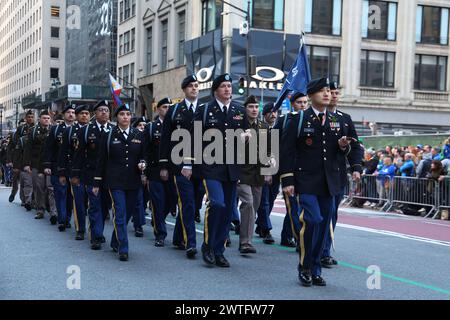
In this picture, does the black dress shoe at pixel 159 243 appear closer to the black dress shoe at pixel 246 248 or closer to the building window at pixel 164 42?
the black dress shoe at pixel 246 248

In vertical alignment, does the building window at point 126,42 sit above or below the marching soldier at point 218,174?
above

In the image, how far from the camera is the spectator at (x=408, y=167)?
1727cm

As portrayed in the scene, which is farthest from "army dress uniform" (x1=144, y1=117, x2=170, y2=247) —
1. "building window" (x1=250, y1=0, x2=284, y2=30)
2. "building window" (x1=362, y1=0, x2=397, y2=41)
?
"building window" (x1=362, y1=0, x2=397, y2=41)

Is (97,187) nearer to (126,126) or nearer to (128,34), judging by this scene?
(126,126)

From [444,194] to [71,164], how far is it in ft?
30.0

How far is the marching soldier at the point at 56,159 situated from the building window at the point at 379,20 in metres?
28.4

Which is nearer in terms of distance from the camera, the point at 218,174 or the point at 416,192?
the point at 218,174

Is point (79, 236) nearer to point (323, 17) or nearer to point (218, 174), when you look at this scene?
point (218, 174)

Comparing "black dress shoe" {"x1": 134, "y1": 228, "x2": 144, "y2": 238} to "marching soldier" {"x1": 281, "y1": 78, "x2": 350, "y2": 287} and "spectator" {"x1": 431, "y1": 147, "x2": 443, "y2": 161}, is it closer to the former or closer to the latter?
"marching soldier" {"x1": 281, "y1": 78, "x2": 350, "y2": 287}

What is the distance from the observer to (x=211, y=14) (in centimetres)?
3759

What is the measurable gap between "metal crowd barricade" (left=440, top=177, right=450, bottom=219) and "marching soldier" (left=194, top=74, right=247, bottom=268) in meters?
9.12

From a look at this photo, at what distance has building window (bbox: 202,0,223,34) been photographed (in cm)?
3647

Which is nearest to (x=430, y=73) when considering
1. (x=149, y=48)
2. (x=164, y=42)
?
(x=164, y=42)

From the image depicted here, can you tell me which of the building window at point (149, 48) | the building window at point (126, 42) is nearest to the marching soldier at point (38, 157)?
the building window at point (149, 48)
